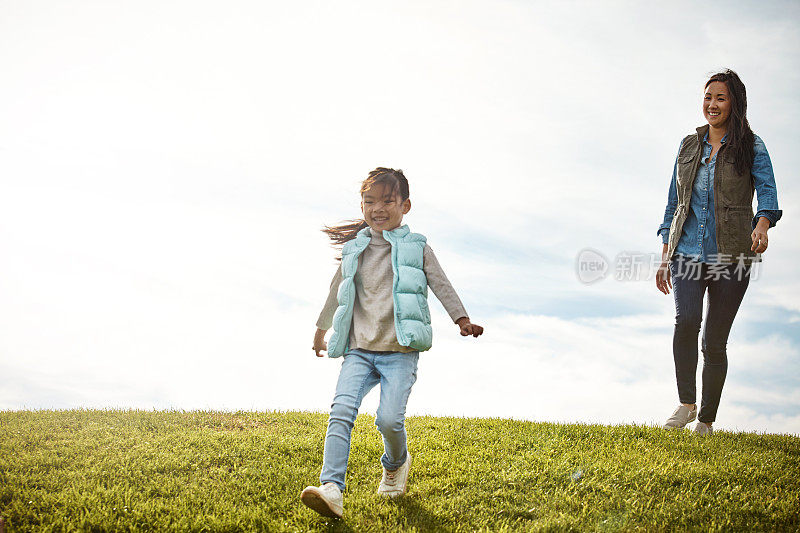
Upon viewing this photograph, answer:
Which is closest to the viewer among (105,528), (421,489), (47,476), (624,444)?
(105,528)

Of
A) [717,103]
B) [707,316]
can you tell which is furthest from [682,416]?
[717,103]

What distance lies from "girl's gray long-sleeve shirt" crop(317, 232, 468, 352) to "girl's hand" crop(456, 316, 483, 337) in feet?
0.12

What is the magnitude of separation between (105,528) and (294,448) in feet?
7.62

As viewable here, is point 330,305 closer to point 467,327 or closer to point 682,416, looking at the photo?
point 467,327

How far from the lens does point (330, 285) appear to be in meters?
5.77

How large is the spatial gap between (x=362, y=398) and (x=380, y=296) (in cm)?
83

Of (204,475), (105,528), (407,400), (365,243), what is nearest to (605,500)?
(407,400)

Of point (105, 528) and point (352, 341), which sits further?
point (352, 341)

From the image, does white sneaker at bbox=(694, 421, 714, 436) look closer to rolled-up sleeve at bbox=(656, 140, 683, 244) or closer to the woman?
the woman

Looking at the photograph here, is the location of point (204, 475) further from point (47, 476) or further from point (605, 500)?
point (605, 500)

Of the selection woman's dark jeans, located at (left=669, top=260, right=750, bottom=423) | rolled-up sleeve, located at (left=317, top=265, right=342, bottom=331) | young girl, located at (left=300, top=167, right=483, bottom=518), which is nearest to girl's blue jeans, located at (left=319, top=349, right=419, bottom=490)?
young girl, located at (left=300, top=167, right=483, bottom=518)

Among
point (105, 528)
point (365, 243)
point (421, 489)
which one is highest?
point (365, 243)

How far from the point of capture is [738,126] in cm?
749

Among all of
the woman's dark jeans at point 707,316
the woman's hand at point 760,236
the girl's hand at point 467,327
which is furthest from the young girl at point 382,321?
the woman's hand at point 760,236
